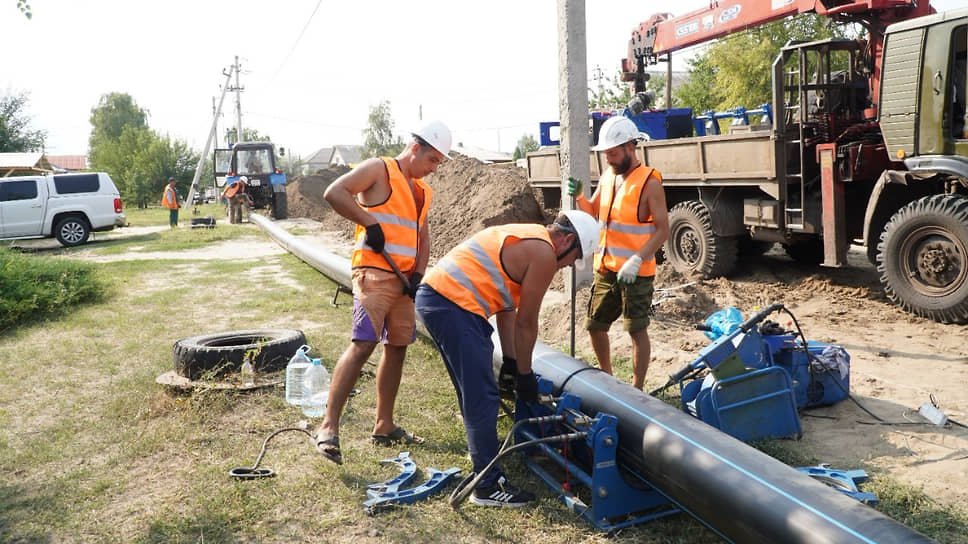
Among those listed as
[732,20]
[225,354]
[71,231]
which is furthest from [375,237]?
[71,231]

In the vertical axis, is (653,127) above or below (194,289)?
above

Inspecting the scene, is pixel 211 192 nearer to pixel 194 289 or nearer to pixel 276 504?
pixel 194 289

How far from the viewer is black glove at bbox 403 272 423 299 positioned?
13.5ft

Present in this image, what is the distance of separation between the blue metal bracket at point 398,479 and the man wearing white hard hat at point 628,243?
62.3 inches

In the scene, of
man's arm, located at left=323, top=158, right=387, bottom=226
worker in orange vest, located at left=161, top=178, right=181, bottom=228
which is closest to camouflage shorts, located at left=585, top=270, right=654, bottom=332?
man's arm, located at left=323, top=158, right=387, bottom=226

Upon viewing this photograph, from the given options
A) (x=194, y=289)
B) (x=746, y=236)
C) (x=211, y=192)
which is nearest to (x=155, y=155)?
(x=211, y=192)

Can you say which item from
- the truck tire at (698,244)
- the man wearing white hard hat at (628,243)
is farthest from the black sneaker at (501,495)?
the truck tire at (698,244)

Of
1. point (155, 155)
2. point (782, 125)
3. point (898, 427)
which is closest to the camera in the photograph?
point (898, 427)

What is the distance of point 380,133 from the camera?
58.6 metres

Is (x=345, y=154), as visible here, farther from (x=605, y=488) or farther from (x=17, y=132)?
(x=605, y=488)

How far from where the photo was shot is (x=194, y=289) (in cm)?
1007

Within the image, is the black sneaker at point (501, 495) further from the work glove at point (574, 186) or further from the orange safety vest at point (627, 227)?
the work glove at point (574, 186)

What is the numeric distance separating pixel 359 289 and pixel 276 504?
1.21 m

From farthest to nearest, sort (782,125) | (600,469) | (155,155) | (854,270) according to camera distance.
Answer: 1. (155,155)
2. (854,270)
3. (782,125)
4. (600,469)
